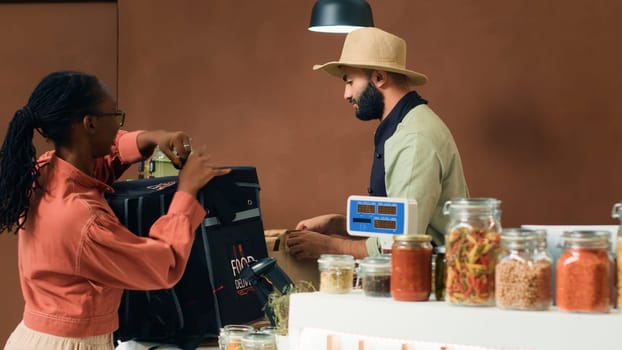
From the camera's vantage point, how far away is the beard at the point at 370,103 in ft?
10.5

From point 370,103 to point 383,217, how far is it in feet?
3.71

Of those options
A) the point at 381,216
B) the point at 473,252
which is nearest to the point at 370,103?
the point at 381,216

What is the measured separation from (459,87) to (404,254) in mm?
2814

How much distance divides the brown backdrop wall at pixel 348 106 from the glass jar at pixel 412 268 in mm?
2681

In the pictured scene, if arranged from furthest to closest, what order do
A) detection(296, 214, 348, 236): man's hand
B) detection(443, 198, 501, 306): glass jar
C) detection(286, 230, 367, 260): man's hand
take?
detection(296, 214, 348, 236): man's hand < detection(286, 230, 367, 260): man's hand < detection(443, 198, 501, 306): glass jar

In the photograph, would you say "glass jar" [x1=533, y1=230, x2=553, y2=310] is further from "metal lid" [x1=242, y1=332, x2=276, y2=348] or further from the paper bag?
the paper bag

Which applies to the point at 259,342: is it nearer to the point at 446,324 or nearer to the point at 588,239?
the point at 446,324

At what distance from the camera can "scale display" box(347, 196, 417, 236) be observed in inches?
82.0

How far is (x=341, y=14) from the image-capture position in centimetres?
406

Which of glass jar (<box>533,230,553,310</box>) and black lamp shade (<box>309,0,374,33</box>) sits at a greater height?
black lamp shade (<box>309,0,374,33</box>)

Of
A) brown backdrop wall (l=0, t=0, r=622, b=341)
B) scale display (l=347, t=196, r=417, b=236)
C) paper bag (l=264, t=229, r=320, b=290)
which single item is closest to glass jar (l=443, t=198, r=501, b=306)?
scale display (l=347, t=196, r=417, b=236)

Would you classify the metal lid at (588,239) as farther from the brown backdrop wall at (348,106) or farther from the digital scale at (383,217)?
the brown backdrop wall at (348,106)

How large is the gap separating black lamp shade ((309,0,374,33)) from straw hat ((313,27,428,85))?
0.80 meters

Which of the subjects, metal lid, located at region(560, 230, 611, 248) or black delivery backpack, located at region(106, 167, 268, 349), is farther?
black delivery backpack, located at region(106, 167, 268, 349)
